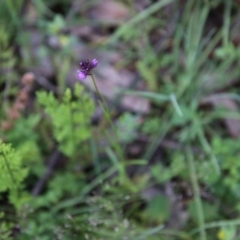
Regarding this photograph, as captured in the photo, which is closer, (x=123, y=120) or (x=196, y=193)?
(x=123, y=120)

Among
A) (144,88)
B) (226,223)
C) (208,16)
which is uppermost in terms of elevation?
(208,16)

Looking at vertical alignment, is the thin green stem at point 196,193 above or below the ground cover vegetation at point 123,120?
below

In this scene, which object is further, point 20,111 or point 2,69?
point 2,69

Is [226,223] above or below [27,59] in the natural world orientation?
below

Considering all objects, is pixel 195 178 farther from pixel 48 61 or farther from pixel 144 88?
pixel 48 61

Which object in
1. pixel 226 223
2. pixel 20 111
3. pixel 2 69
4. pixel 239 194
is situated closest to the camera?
pixel 226 223

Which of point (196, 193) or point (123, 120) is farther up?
point (123, 120)

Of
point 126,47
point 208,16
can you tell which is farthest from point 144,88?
point 208,16

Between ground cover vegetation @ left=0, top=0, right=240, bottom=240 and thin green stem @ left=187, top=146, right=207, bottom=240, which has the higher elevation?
ground cover vegetation @ left=0, top=0, right=240, bottom=240
